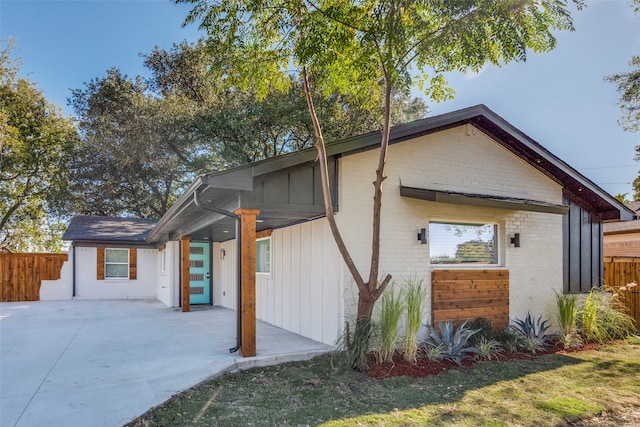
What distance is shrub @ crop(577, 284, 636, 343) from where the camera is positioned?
24.7 feet

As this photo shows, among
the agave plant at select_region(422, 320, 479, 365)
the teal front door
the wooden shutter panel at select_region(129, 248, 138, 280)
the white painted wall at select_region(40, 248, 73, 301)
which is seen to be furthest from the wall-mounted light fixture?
the white painted wall at select_region(40, 248, 73, 301)

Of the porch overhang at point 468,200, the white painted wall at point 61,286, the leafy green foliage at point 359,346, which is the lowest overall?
the white painted wall at point 61,286

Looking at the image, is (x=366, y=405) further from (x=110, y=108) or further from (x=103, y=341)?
(x=110, y=108)

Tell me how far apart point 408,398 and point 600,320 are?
208 inches

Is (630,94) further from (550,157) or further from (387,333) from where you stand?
(387,333)

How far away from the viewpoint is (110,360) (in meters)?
5.89

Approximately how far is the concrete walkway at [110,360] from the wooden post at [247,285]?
0.77 ft

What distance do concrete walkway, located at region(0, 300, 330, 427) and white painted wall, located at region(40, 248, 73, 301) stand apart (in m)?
5.35

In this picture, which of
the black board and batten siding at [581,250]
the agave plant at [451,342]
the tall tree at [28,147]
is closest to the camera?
the agave plant at [451,342]

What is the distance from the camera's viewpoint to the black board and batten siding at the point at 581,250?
8586 mm

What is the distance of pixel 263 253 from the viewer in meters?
9.75

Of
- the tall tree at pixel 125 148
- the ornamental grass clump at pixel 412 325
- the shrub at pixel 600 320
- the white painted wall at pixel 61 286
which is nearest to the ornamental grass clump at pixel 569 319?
the shrub at pixel 600 320

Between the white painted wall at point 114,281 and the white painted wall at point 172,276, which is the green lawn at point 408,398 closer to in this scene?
the white painted wall at point 172,276

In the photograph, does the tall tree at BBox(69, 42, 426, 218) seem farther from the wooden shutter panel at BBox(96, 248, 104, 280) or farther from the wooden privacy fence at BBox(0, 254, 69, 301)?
the wooden privacy fence at BBox(0, 254, 69, 301)
